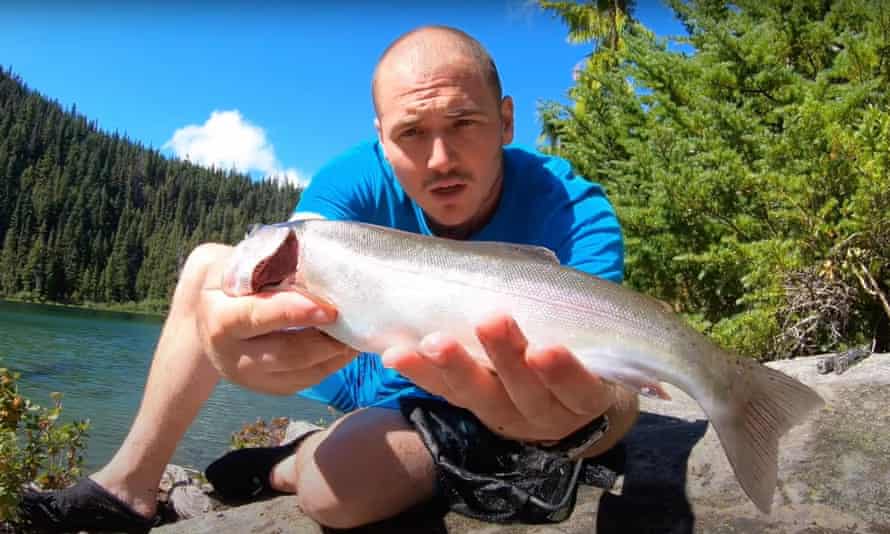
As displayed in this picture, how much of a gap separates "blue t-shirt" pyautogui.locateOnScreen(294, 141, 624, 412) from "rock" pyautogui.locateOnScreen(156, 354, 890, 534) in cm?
79

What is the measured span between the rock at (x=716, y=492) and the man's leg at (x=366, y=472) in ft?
0.43

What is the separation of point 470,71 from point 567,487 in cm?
185

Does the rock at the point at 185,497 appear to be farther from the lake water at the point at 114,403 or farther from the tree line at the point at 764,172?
the tree line at the point at 764,172

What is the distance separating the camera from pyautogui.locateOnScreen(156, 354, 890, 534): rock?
2.49 m

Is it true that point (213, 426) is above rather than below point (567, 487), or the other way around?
below

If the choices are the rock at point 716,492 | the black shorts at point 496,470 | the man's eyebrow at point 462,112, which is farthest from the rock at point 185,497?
the man's eyebrow at point 462,112

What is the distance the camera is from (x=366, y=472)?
2.72m

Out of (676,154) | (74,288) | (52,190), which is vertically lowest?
(74,288)

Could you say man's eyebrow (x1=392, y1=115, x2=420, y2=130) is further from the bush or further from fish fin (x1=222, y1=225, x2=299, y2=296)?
the bush

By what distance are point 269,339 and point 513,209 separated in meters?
1.44

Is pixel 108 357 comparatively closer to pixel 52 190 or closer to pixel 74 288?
pixel 74 288

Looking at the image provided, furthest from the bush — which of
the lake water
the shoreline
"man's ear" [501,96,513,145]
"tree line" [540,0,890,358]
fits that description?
the shoreline

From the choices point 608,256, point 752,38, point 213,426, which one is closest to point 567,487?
point 608,256

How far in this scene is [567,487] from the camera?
107 inches
